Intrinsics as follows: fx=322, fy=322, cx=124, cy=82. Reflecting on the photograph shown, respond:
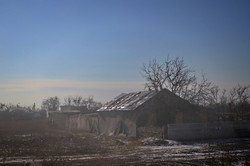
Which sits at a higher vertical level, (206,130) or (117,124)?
(117,124)

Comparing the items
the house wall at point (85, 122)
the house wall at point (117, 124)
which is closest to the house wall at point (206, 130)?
the house wall at point (117, 124)

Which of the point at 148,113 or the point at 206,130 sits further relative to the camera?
the point at 148,113

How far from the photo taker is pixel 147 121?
1554 inches

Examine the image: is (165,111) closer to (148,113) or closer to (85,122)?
(148,113)

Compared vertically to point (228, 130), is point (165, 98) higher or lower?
higher

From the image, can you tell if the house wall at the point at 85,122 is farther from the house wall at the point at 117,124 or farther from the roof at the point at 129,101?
the roof at the point at 129,101

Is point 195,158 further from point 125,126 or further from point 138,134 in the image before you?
point 125,126

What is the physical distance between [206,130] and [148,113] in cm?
925

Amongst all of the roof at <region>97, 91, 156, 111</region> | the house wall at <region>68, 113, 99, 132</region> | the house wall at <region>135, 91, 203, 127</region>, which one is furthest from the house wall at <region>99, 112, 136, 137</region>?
the house wall at <region>68, 113, 99, 132</region>

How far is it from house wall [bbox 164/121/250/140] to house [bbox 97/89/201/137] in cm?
639

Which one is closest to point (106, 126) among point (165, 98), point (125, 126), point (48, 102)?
point (125, 126)

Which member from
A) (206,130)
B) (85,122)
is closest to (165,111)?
(206,130)

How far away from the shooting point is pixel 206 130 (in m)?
32.2

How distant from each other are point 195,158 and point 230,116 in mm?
29029
